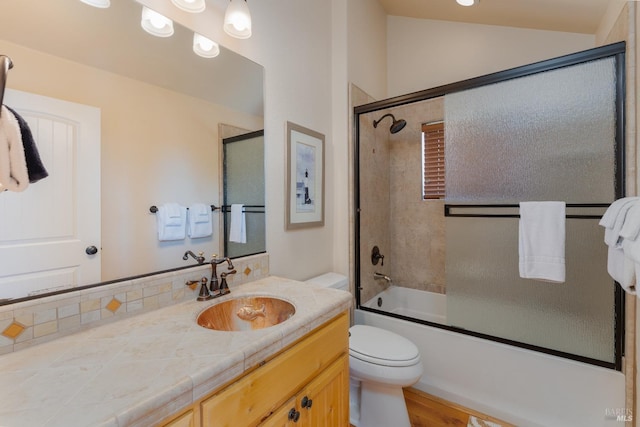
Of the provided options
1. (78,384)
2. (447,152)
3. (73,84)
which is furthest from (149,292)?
(447,152)

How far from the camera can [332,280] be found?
6.05 ft

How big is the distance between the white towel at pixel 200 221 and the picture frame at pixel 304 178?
19.4 inches

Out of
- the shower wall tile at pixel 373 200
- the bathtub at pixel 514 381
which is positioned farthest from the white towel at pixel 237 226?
the bathtub at pixel 514 381

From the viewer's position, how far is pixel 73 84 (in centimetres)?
84

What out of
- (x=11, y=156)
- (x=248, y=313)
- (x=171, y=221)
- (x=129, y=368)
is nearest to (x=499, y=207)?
(x=248, y=313)

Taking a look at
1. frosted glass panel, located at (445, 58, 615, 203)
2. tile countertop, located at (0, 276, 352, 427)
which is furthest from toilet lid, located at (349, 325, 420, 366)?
frosted glass panel, located at (445, 58, 615, 203)

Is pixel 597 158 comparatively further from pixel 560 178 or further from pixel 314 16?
pixel 314 16

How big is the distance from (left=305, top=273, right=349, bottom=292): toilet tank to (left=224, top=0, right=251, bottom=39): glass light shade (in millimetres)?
1394

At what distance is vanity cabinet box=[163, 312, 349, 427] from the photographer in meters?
0.64

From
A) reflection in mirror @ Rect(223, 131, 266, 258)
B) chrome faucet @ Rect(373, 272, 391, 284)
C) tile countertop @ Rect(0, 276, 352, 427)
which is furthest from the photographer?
chrome faucet @ Rect(373, 272, 391, 284)

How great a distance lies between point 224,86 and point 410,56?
6.90 ft

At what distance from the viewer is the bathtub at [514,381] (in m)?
1.37

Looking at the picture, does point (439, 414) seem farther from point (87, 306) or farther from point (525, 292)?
point (87, 306)

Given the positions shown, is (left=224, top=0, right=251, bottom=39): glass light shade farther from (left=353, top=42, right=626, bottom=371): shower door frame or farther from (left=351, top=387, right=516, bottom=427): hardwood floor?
(left=351, top=387, right=516, bottom=427): hardwood floor
